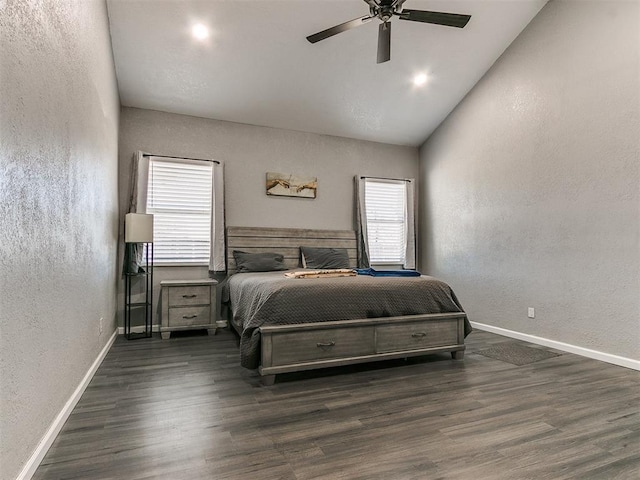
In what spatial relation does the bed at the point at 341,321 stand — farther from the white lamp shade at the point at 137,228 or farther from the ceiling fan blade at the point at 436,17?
the ceiling fan blade at the point at 436,17

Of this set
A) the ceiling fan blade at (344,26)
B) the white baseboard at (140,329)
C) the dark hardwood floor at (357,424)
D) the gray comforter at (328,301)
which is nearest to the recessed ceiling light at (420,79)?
the ceiling fan blade at (344,26)

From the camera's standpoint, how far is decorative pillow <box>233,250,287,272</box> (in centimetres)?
445

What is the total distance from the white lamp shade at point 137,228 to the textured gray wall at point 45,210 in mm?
1010

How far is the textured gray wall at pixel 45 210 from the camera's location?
1.28 metres

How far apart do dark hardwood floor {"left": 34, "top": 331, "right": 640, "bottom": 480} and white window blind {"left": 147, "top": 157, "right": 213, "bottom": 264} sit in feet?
5.52

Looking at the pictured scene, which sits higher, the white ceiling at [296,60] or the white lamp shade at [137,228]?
the white ceiling at [296,60]

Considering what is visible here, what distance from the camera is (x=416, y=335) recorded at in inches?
121

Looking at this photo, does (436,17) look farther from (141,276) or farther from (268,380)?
(141,276)

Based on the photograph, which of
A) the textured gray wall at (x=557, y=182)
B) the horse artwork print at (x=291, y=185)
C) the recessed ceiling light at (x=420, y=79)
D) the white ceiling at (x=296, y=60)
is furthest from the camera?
the horse artwork print at (x=291, y=185)

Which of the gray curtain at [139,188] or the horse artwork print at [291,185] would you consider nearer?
the gray curtain at [139,188]

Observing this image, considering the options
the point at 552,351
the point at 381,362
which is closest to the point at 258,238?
the point at 381,362

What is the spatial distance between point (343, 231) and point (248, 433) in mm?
3623

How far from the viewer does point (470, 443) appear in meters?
1.80

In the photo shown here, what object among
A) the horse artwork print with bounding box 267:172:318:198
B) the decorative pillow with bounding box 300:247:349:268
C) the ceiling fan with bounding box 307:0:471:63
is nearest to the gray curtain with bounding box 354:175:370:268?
the decorative pillow with bounding box 300:247:349:268
